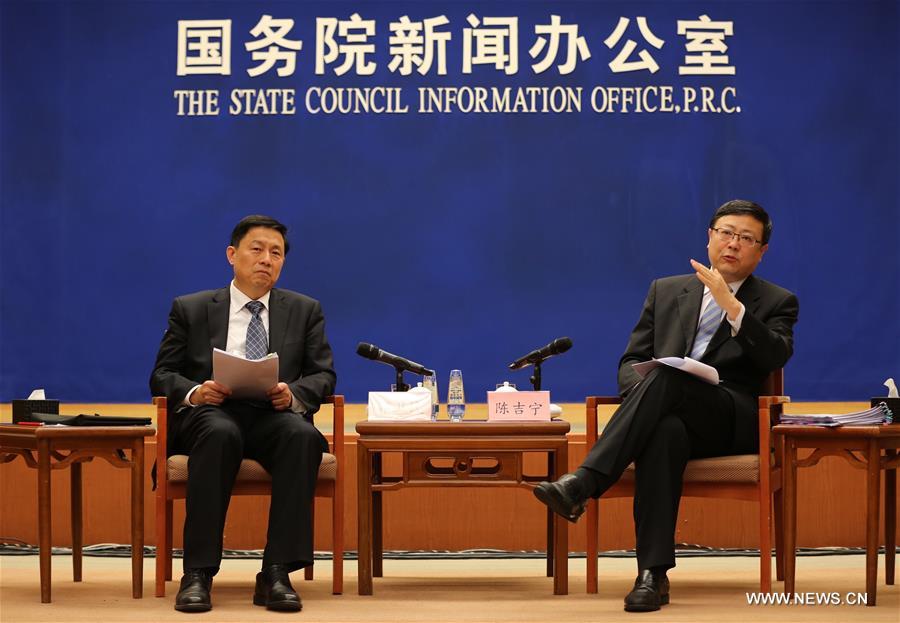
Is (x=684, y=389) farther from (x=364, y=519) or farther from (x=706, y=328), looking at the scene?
(x=364, y=519)

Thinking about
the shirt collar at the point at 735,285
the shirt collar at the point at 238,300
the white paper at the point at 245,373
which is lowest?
Result: the white paper at the point at 245,373

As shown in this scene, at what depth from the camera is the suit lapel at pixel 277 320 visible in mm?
3609

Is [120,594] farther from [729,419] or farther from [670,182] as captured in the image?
[670,182]

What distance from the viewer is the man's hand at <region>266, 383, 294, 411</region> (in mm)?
3385

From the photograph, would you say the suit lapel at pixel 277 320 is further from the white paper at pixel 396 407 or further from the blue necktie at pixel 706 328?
the blue necktie at pixel 706 328

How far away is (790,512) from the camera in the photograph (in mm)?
3219

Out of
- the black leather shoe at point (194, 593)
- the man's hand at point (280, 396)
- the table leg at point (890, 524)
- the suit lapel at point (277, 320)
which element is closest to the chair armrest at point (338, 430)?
the man's hand at point (280, 396)

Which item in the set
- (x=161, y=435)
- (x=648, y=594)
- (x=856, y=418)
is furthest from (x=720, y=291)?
(x=161, y=435)

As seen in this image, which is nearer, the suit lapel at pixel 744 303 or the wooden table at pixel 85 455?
the wooden table at pixel 85 455

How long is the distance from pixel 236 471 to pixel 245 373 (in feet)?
A: 0.92

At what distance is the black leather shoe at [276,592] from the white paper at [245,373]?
0.53 meters

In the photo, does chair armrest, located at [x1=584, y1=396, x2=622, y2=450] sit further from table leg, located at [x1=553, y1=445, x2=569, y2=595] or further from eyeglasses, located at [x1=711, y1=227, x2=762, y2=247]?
eyeglasses, located at [x1=711, y1=227, x2=762, y2=247]

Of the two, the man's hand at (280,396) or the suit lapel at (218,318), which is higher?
the suit lapel at (218,318)

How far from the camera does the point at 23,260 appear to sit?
4859mm
